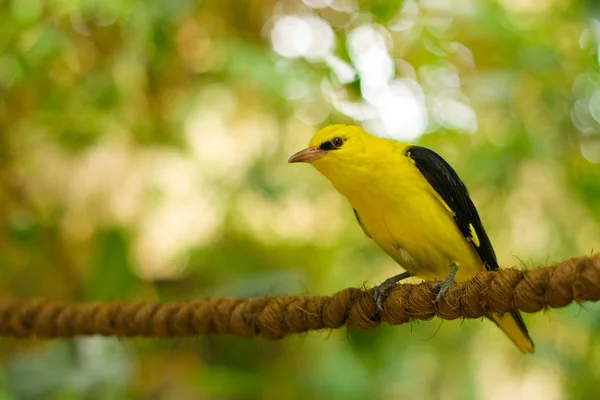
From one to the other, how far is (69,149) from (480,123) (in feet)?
5.01

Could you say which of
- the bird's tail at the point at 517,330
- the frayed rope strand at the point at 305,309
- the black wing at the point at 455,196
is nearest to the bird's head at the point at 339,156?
the black wing at the point at 455,196

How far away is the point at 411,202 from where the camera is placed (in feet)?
4.34

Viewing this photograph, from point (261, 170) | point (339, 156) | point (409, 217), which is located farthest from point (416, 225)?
point (261, 170)

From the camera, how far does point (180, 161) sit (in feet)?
9.34

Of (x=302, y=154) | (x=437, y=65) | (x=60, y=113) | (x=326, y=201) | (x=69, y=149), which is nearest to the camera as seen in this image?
(x=302, y=154)

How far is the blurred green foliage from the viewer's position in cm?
202

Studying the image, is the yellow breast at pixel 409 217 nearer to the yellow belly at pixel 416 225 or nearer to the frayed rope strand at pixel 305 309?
the yellow belly at pixel 416 225

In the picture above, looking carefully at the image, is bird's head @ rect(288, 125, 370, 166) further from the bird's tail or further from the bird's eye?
the bird's tail

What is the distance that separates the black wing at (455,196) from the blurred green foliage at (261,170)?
0.25 m

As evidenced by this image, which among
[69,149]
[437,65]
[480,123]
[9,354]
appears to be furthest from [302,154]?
[9,354]

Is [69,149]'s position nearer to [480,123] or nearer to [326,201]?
[326,201]

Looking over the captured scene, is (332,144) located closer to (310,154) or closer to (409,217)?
(310,154)

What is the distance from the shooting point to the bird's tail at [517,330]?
129 cm

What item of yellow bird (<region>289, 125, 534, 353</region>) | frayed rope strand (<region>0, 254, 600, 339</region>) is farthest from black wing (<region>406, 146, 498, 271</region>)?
frayed rope strand (<region>0, 254, 600, 339</region>)
